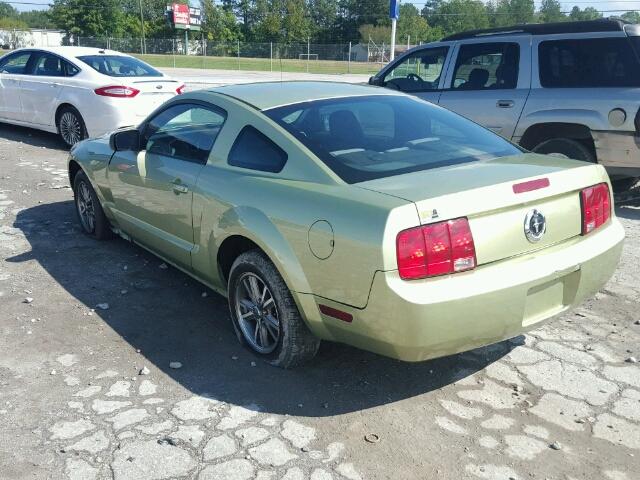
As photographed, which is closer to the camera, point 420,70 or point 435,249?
point 435,249

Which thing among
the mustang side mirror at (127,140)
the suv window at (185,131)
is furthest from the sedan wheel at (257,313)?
the mustang side mirror at (127,140)

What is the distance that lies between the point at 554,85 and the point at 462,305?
4977mm

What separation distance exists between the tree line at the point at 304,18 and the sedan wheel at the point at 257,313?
66.5m

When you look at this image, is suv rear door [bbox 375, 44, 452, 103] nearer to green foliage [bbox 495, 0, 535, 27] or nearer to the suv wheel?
the suv wheel

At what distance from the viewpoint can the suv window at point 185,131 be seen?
13.4 ft

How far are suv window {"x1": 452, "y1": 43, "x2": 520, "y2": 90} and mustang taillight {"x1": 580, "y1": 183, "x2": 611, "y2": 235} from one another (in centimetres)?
404

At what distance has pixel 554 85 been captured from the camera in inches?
273

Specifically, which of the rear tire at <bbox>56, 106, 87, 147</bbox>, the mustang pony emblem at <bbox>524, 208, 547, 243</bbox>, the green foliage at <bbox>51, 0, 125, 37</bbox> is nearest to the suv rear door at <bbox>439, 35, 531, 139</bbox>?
the mustang pony emblem at <bbox>524, 208, 547, 243</bbox>

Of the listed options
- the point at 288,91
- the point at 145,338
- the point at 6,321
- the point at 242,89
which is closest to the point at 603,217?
the point at 288,91

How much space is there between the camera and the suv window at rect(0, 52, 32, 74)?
1055 cm

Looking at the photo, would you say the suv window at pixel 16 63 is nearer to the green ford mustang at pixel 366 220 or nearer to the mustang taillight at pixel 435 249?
the green ford mustang at pixel 366 220

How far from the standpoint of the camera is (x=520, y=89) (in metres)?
7.16

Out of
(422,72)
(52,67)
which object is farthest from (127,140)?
(52,67)

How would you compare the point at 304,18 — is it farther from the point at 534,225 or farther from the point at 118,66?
the point at 534,225
